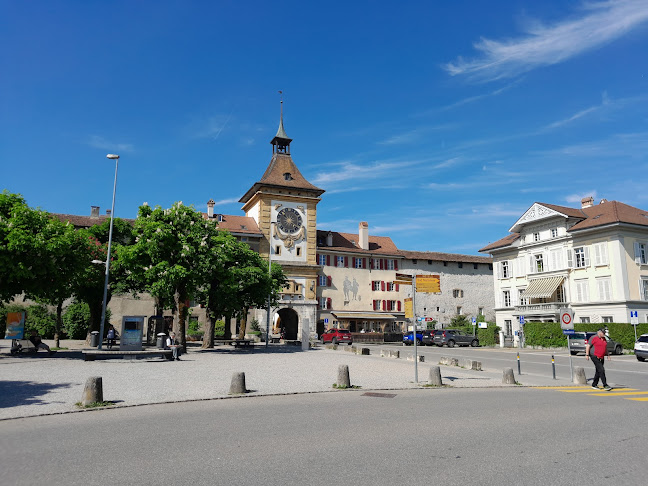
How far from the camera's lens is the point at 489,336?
163 feet

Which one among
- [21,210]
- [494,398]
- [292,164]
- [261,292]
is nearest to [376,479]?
[494,398]

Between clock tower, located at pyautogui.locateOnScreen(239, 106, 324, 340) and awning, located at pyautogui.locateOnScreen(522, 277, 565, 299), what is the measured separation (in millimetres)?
23004

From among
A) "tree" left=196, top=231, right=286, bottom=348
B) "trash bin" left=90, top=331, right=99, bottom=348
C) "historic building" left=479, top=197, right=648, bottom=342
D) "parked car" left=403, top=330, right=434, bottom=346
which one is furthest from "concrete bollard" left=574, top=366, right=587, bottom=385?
"parked car" left=403, top=330, right=434, bottom=346

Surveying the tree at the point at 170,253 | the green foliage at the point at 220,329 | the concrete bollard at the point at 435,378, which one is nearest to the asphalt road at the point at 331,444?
the concrete bollard at the point at 435,378

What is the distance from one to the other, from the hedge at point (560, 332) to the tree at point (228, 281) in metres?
24.2

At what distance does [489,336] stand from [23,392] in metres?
44.3

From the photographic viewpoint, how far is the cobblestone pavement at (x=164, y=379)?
1213 cm

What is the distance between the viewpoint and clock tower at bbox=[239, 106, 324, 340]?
57625 millimetres

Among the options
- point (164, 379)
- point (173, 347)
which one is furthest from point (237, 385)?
point (173, 347)

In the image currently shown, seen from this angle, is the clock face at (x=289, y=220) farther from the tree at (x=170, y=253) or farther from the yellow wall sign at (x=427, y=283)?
the yellow wall sign at (x=427, y=283)

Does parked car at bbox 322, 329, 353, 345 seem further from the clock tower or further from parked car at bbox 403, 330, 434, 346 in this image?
the clock tower

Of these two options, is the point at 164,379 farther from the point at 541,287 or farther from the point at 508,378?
the point at 541,287

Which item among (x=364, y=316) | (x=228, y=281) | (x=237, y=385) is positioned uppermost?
(x=228, y=281)

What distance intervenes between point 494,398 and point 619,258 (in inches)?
1427
